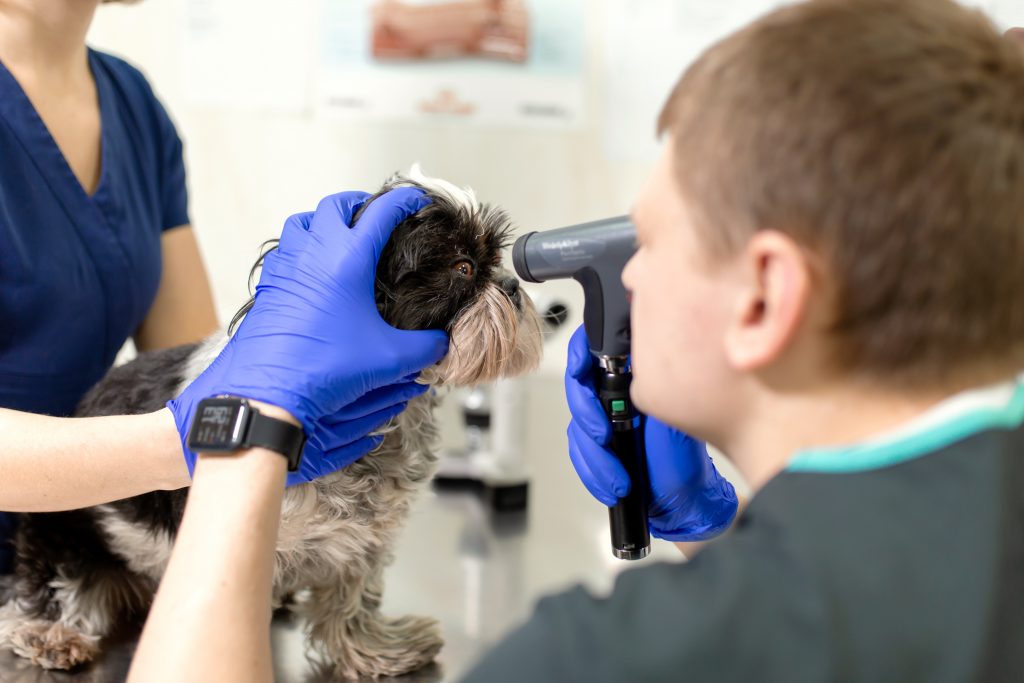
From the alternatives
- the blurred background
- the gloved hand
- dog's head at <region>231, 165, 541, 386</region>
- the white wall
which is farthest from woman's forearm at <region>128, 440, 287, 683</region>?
the white wall

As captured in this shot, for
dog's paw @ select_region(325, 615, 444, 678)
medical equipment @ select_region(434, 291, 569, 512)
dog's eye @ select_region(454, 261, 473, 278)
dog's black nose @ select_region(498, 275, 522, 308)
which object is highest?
dog's eye @ select_region(454, 261, 473, 278)

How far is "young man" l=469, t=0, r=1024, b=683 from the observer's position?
47cm

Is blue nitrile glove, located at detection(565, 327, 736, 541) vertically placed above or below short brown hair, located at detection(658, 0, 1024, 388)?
below

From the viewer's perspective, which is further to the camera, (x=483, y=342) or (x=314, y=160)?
(x=314, y=160)

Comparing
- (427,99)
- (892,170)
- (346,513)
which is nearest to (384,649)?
(346,513)

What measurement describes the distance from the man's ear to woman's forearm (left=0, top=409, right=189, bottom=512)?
64 cm

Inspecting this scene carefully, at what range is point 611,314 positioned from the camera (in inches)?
36.3

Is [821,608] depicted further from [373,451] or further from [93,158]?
[93,158]

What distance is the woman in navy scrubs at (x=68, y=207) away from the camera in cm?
121

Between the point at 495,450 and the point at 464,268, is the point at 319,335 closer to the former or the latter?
the point at 464,268

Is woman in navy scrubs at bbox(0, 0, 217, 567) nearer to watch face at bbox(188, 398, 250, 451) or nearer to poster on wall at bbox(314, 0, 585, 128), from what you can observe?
watch face at bbox(188, 398, 250, 451)

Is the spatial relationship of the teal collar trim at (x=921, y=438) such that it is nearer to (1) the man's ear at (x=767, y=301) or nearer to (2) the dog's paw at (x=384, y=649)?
(1) the man's ear at (x=767, y=301)

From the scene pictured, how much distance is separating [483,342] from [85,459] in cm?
47

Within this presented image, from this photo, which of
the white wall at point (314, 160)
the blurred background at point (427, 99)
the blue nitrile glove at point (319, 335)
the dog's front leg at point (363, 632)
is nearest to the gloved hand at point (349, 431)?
the blue nitrile glove at point (319, 335)
